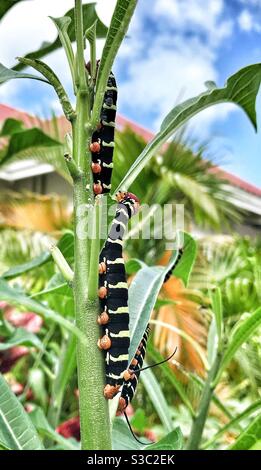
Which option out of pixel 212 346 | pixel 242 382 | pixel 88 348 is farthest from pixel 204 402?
pixel 242 382

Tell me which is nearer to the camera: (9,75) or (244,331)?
(9,75)

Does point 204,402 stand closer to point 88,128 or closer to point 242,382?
point 88,128

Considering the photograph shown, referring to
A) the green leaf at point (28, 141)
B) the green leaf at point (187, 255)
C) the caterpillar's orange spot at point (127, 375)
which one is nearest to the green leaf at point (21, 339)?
the green leaf at point (187, 255)

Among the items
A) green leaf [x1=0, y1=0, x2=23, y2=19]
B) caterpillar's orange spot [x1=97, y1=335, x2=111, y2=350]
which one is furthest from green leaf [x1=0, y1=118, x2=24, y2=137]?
caterpillar's orange spot [x1=97, y1=335, x2=111, y2=350]

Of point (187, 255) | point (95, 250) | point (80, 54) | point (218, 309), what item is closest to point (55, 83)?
point (80, 54)

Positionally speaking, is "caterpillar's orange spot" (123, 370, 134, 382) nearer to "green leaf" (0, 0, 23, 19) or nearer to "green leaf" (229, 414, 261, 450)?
"green leaf" (229, 414, 261, 450)

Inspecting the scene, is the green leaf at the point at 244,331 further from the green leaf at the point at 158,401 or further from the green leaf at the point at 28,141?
the green leaf at the point at 28,141

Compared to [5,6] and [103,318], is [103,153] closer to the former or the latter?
[103,318]
